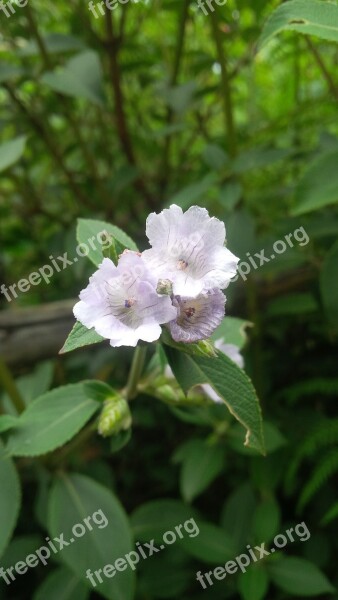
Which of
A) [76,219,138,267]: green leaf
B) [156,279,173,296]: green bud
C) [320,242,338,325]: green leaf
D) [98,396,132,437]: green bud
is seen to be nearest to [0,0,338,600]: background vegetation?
[320,242,338,325]: green leaf

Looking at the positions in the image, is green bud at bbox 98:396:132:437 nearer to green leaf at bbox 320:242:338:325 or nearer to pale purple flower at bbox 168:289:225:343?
pale purple flower at bbox 168:289:225:343

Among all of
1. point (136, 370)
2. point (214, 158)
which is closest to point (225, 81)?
point (214, 158)

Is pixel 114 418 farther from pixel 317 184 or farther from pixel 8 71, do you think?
pixel 8 71

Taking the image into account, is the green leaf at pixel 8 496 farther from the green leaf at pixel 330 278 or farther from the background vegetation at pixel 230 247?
the green leaf at pixel 330 278

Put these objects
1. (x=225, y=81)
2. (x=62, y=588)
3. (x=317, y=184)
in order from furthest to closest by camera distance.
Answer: (x=225, y=81) < (x=62, y=588) < (x=317, y=184)

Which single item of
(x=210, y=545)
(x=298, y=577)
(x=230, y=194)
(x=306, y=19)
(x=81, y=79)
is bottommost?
(x=298, y=577)

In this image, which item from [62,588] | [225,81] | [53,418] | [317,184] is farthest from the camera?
[225,81]

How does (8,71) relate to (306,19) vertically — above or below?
above

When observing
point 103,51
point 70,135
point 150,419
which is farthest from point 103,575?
point 70,135
